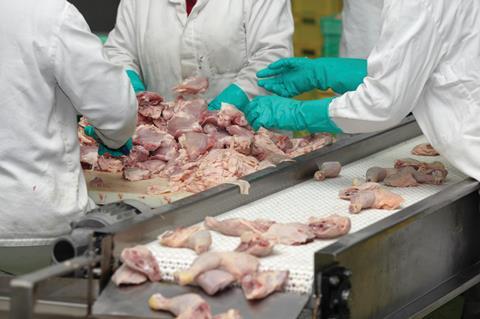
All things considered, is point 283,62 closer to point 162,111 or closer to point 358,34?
→ point 162,111

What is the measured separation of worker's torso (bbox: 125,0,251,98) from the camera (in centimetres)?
473

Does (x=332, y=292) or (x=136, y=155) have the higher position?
(x=332, y=292)

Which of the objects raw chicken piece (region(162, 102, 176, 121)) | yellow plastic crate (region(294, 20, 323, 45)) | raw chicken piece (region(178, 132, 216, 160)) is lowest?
yellow plastic crate (region(294, 20, 323, 45))

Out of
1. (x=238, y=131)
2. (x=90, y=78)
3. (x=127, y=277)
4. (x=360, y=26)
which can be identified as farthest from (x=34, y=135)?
(x=360, y=26)

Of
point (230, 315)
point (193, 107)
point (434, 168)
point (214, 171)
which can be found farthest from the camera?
point (193, 107)

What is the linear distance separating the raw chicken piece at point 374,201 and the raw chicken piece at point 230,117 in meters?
0.95

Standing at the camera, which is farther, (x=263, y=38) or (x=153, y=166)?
(x=263, y=38)

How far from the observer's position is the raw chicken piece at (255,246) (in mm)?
2797

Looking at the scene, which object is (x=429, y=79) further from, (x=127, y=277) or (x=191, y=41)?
(x=191, y=41)

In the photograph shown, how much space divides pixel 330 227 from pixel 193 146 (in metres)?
1.20

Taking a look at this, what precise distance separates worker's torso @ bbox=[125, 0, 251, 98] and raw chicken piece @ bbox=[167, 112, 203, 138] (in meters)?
0.60

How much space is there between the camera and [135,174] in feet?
13.0

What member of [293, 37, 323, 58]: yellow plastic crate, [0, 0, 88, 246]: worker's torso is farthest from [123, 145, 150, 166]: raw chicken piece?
[293, 37, 323, 58]: yellow plastic crate

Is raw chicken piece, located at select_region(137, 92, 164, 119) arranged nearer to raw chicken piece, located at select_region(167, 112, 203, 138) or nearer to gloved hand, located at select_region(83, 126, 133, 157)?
raw chicken piece, located at select_region(167, 112, 203, 138)
